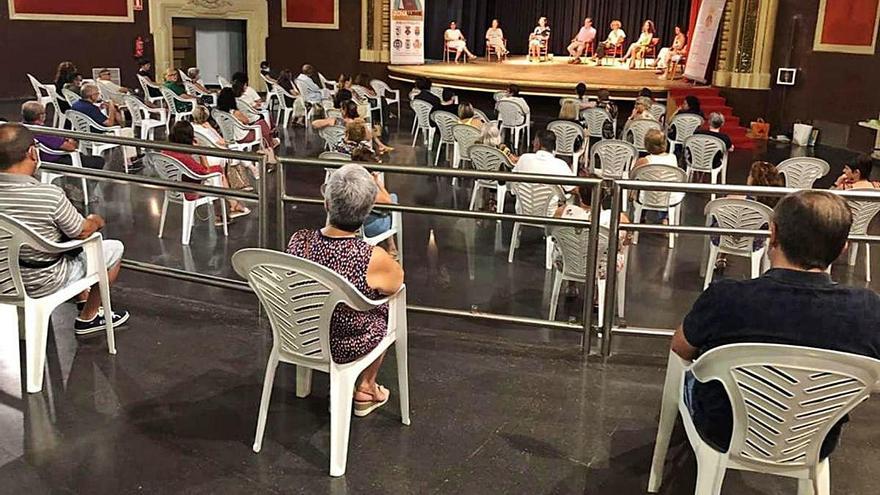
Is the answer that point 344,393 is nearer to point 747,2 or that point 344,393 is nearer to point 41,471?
point 41,471

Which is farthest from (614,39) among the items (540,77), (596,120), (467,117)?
(467,117)

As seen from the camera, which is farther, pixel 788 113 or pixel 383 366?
pixel 788 113

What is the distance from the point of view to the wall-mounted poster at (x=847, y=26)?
11094 mm

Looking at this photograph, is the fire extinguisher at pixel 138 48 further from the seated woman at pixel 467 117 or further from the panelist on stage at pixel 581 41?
the seated woman at pixel 467 117

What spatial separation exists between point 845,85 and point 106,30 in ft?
42.2

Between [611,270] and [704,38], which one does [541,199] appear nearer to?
[611,270]

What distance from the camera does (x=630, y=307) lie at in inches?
191

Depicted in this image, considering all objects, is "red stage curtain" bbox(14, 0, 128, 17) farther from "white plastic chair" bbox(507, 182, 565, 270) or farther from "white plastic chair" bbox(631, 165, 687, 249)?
"white plastic chair" bbox(631, 165, 687, 249)

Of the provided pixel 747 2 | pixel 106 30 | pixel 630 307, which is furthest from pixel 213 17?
pixel 630 307

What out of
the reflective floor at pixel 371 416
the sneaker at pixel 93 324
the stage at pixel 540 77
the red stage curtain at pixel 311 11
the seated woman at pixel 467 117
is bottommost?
the reflective floor at pixel 371 416

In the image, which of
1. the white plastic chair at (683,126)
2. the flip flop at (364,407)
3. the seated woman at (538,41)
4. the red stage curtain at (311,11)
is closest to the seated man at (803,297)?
the flip flop at (364,407)

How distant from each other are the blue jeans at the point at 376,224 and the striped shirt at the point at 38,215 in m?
1.74

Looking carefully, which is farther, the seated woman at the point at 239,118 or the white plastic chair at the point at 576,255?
the seated woman at the point at 239,118

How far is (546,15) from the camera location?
20.3 m
